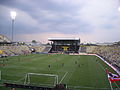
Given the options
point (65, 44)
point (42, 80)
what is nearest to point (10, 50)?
point (65, 44)

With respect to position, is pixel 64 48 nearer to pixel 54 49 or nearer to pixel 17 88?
pixel 54 49

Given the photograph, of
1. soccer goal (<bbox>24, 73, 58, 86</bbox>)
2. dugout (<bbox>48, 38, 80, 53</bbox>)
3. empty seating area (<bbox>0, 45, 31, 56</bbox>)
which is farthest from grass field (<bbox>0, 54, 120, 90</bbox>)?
dugout (<bbox>48, 38, 80, 53</bbox>)

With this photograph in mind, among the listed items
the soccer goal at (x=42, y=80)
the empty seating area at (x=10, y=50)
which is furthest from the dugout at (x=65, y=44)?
the soccer goal at (x=42, y=80)

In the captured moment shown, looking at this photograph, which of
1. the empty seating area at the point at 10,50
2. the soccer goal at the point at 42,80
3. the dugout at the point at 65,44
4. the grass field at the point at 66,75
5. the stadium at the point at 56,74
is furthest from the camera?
the dugout at the point at 65,44

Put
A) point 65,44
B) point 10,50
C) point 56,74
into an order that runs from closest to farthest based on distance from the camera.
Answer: point 56,74, point 10,50, point 65,44

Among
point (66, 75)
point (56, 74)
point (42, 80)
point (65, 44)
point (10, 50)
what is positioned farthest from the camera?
point (65, 44)

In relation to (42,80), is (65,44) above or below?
above

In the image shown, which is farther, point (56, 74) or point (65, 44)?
point (65, 44)

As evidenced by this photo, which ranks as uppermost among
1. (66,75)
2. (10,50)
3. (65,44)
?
(65,44)

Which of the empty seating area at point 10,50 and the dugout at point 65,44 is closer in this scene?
the empty seating area at point 10,50

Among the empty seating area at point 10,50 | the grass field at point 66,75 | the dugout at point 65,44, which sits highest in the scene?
the dugout at point 65,44

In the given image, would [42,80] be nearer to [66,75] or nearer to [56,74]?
[56,74]

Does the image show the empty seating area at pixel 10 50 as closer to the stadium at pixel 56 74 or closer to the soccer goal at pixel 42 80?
the stadium at pixel 56 74

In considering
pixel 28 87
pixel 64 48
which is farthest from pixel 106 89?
pixel 64 48
